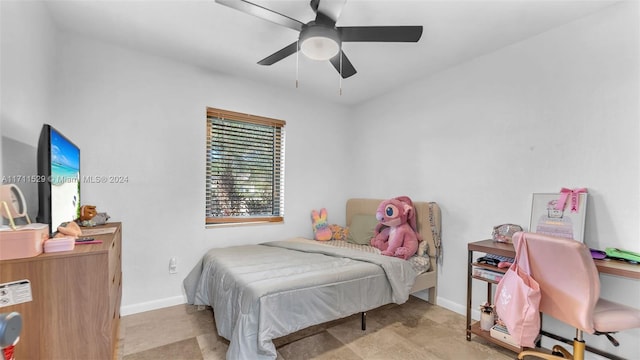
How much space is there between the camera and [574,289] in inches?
61.4

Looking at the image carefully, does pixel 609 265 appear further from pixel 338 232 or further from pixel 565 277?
pixel 338 232

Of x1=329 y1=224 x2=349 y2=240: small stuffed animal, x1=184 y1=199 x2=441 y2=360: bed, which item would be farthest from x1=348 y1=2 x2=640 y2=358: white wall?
x1=329 y1=224 x2=349 y2=240: small stuffed animal

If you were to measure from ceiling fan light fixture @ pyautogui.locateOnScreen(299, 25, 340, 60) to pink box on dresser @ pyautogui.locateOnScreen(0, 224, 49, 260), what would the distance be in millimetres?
1619

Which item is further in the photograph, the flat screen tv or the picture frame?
the picture frame

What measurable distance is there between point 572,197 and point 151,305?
3.64 m

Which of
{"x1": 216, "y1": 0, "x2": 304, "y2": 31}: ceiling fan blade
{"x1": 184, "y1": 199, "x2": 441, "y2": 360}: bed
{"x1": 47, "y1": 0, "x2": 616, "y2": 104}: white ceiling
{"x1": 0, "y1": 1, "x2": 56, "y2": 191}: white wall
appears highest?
{"x1": 47, "y1": 0, "x2": 616, "y2": 104}: white ceiling

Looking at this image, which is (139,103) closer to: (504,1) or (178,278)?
(178,278)

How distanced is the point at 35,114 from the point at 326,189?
292 cm

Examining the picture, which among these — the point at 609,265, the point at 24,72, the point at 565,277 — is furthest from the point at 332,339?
the point at 24,72

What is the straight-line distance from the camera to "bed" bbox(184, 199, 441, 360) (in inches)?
68.5

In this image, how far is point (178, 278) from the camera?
2775 millimetres

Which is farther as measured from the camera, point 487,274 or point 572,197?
point 487,274

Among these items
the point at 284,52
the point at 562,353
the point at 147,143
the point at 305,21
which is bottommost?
the point at 562,353

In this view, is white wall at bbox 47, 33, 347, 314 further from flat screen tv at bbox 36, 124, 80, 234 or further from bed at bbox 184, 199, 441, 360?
flat screen tv at bbox 36, 124, 80, 234
